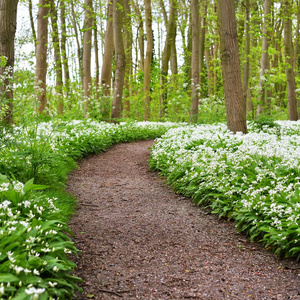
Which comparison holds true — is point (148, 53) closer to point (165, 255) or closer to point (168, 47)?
point (168, 47)

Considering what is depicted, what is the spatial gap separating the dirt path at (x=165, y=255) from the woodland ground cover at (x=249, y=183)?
0.67 feet

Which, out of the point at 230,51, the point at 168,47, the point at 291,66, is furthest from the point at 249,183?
the point at 168,47

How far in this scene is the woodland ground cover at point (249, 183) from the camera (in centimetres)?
369

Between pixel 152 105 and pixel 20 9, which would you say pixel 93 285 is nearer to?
pixel 20 9

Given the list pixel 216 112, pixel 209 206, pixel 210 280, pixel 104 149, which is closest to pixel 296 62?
pixel 216 112

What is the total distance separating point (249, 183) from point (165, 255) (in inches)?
72.9

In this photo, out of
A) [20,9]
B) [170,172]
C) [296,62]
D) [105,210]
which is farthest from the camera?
[296,62]

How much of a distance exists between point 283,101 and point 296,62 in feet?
16.5

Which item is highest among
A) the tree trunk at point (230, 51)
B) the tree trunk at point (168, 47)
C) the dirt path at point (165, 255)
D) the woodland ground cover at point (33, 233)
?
the tree trunk at point (168, 47)

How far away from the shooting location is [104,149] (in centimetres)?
1056

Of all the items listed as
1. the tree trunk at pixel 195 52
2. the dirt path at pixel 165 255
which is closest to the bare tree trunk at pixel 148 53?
the tree trunk at pixel 195 52

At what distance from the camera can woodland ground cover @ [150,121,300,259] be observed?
369 centimetres

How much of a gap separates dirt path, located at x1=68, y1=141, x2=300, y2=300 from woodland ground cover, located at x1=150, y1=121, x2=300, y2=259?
0.67 ft

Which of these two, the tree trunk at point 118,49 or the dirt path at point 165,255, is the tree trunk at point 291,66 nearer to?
the tree trunk at point 118,49
